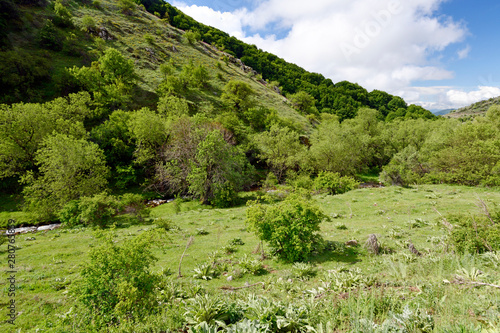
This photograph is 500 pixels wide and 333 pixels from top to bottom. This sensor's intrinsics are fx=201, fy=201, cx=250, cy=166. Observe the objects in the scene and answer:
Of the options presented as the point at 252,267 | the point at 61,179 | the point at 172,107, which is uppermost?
the point at 172,107

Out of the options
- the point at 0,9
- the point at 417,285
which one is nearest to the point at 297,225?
the point at 417,285

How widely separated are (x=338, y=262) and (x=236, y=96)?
54.2 metres

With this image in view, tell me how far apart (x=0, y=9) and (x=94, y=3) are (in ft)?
112

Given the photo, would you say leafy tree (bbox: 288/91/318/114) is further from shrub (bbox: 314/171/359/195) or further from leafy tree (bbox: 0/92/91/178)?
leafy tree (bbox: 0/92/91/178)

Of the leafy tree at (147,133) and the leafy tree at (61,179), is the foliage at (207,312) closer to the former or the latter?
the leafy tree at (61,179)

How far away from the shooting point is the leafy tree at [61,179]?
71.8 feet

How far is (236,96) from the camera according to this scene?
5750 centimetres

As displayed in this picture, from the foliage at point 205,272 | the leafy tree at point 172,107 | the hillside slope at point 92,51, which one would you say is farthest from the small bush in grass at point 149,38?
the foliage at point 205,272

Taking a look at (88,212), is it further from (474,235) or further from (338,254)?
(474,235)

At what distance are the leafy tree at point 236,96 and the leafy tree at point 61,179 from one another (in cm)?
3946

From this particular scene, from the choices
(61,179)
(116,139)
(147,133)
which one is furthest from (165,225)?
(116,139)

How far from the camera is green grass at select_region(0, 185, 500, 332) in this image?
5082 mm

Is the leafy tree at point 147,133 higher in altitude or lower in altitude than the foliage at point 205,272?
higher

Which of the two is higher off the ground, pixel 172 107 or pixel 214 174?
pixel 172 107
